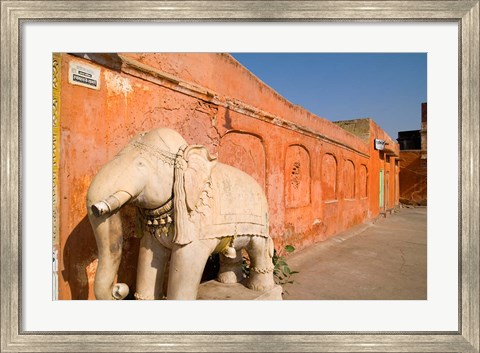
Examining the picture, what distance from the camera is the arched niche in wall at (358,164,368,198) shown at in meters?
8.33

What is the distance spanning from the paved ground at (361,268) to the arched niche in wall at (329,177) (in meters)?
0.94

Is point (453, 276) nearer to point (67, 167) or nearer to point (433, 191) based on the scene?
point (433, 191)

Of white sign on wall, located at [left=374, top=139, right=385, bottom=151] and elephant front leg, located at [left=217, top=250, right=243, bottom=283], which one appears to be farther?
white sign on wall, located at [left=374, top=139, right=385, bottom=151]

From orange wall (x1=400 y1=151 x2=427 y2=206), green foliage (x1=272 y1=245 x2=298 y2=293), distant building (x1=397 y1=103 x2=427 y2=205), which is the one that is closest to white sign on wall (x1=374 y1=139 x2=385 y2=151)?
distant building (x1=397 y1=103 x2=427 y2=205)

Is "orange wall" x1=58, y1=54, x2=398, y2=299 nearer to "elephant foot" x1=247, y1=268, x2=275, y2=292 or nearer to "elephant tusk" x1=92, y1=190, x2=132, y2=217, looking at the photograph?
→ "elephant tusk" x1=92, y1=190, x2=132, y2=217

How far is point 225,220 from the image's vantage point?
173 centimetres

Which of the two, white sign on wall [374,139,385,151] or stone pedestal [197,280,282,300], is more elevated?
white sign on wall [374,139,385,151]

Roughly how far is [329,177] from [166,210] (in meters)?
5.25

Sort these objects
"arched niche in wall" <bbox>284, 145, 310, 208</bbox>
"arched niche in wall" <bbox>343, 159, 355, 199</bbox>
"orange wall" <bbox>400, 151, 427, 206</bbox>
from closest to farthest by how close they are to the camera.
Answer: "arched niche in wall" <bbox>284, 145, 310, 208</bbox> < "arched niche in wall" <bbox>343, 159, 355, 199</bbox> < "orange wall" <bbox>400, 151, 427, 206</bbox>

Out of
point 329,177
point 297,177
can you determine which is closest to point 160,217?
point 297,177

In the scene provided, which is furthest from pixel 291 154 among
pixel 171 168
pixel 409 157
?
pixel 409 157

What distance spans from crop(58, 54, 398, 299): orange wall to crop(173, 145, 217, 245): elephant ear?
0.51m

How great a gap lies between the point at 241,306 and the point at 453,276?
122 centimetres

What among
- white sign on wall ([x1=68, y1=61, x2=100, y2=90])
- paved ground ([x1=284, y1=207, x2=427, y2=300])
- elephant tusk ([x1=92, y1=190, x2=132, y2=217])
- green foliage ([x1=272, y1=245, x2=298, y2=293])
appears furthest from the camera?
green foliage ([x1=272, y1=245, x2=298, y2=293])
